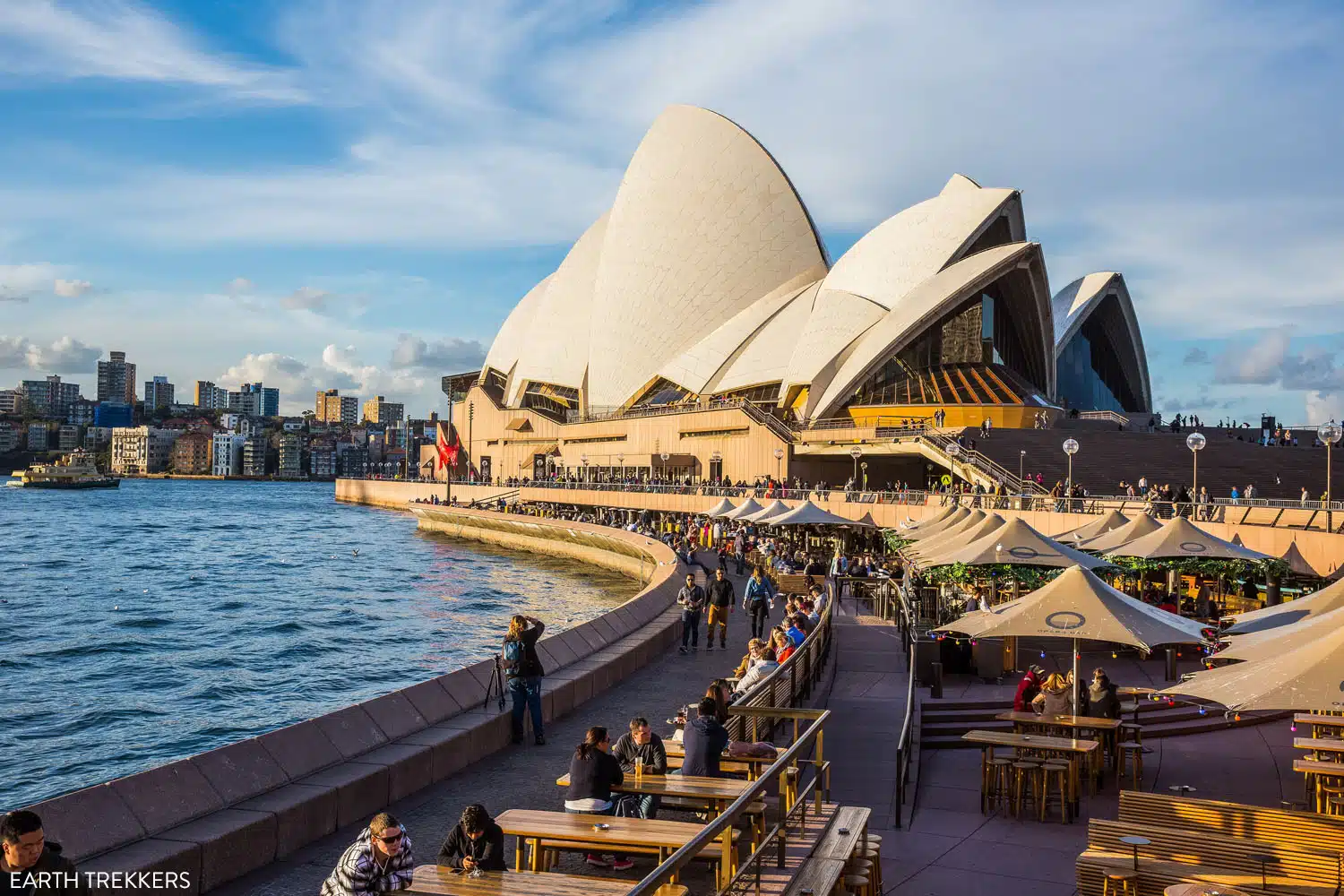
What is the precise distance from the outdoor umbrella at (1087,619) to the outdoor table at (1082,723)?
22cm

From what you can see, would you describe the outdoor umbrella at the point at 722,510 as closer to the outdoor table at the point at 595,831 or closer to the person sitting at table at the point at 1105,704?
the person sitting at table at the point at 1105,704

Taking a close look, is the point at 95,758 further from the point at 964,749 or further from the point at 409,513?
the point at 409,513

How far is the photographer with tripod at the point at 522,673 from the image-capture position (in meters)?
8.33

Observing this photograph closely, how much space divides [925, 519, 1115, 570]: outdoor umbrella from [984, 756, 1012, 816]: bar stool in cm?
499

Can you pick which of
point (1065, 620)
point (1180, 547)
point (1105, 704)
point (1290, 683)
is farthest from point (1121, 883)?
point (1180, 547)

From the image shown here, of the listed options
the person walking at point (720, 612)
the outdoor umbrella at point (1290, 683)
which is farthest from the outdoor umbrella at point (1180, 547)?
the outdoor umbrella at point (1290, 683)

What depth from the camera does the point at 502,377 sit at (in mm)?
83312

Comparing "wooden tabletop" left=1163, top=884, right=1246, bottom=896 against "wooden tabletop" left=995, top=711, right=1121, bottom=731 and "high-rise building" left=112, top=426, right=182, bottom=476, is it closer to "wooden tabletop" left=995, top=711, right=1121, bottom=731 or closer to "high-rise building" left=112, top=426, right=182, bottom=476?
"wooden tabletop" left=995, top=711, right=1121, bottom=731

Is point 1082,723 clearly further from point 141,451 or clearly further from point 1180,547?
point 141,451

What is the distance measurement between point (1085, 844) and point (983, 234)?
140 feet

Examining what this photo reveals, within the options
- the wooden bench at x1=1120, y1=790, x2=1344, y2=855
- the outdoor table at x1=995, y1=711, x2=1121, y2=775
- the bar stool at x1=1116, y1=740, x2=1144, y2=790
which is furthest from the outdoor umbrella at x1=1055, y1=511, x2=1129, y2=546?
the wooden bench at x1=1120, y1=790, x2=1344, y2=855

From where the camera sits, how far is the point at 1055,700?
27.9 feet

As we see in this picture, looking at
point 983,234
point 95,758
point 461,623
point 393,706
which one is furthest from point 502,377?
point 393,706

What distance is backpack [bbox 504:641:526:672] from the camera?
27.3 ft
